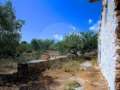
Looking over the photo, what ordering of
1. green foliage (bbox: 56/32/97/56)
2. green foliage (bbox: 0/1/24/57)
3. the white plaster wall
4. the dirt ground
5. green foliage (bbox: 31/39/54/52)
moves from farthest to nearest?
green foliage (bbox: 31/39/54/52)
green foliage (bbox: 56/32/97/56)
green foliage (bbox: 0/1/24/57)
the dirt ground
the white plaster wall

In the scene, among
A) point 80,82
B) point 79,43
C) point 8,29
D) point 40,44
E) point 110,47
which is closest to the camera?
point 110,47

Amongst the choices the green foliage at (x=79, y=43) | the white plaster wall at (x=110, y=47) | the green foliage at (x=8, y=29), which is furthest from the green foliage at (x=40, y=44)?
the white plaster wall at (x=110, y=47)

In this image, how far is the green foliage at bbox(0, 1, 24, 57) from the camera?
583 inches

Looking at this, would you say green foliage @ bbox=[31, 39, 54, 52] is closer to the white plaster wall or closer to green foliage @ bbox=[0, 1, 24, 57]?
green foliage @ bbox=[0, 1, 24, 57]

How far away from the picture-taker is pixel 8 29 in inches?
608

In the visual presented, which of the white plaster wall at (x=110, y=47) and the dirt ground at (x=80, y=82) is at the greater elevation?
the white plaster wall at (x=110, y=47)

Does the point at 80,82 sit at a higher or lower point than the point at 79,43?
lower

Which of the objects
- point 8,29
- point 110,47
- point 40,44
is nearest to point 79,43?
point 8,29

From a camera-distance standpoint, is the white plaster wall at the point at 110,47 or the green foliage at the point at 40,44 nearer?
the white plaster wall at the point at 110,47

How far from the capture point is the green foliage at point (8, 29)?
14.8 meters

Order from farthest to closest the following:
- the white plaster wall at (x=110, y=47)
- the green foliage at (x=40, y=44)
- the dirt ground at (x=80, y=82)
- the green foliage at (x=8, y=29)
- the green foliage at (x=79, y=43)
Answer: the green foliage at (x=40, y=44) < the green foliage at (x=79, y=43) < the green foliage at (x=8, y=29) < the dirt ground at (x=80, y=82) < the white plaster wall at (x=110, y=47)

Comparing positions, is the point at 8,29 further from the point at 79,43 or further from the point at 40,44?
the point at 40,44

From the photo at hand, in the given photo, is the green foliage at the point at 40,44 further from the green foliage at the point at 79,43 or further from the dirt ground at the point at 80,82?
the dirt ground at the point at 80,82

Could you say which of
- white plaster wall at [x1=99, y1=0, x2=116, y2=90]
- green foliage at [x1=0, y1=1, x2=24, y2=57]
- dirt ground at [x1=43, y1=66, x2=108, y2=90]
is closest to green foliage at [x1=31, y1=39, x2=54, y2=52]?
green foliage at [x1=0, y1=1, x2=24, y2=57]
